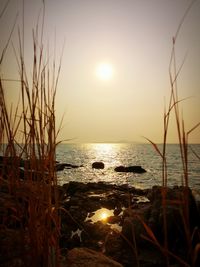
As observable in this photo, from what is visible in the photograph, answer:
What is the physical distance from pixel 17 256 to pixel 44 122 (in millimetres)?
1042

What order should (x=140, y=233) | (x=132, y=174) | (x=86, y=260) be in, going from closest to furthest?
1. (x=86, y=260)
2. (x=140, y=233)
3. (x=132, y=174)

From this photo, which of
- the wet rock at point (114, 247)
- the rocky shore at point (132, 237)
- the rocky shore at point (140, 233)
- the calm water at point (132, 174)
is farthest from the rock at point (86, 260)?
the wet rock at point (114, 247)

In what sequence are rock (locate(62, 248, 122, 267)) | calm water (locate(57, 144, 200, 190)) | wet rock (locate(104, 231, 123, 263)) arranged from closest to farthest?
rock (locate(62, 248, 122, 267)) → wet rock (locate(104, 231, 123, 263)) → calm water (locate(57, 144, 200, 190))

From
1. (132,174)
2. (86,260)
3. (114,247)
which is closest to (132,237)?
(114,247)

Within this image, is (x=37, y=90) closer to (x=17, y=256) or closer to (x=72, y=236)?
(x=17, y=256)

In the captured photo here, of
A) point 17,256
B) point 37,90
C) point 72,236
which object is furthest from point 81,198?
point 37,90

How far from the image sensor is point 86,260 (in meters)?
2.62

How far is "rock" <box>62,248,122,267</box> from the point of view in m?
2.54

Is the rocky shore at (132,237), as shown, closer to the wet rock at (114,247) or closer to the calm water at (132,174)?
the wet rock at (114,247)

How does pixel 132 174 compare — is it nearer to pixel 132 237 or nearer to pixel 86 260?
pixel 132 237

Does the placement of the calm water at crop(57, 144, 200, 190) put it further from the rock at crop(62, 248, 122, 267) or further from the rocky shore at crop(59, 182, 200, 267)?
the rocky shore at crop(59, 182, 200, 267)

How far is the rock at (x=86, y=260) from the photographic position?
8.34ft

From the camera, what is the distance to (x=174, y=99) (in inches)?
43.1

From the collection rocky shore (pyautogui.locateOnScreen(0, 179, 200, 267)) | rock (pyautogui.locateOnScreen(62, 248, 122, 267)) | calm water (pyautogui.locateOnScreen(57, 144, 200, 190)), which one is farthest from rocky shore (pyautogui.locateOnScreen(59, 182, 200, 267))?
rock (pyautogui.locateOnScreen(62, 248, 122, 267))
